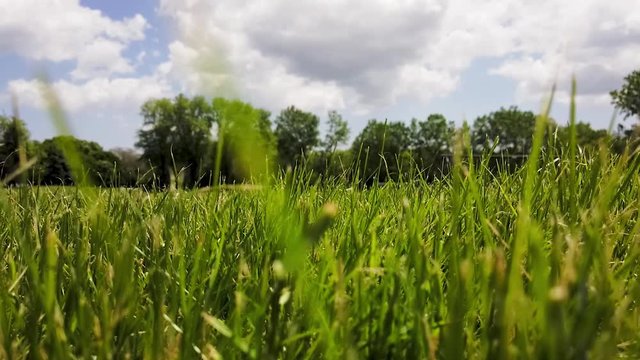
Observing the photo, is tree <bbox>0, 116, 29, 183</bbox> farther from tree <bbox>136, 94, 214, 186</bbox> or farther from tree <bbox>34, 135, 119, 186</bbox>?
tree <bbox>136, 94, 214, 186</bbox>

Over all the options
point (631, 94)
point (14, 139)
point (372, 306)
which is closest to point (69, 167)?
point (372, 306)

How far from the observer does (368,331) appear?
3.56 feet

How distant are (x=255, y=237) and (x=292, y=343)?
85 centimetres

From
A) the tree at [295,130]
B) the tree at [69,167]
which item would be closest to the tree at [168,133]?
the tree at [295,130]

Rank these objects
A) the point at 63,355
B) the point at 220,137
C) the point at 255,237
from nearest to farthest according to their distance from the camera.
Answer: the point at 63,355
the point at 220,137
the point at 255,237

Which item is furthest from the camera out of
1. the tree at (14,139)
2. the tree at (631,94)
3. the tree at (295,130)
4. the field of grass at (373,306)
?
the tree at (295,130)

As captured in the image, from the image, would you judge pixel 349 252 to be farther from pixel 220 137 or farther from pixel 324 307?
pixel 220 137

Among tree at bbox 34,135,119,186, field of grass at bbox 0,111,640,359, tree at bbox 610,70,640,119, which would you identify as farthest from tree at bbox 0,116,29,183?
tree at bbox 610,70,640,119

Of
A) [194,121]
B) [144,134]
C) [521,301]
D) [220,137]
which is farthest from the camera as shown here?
[144,134]

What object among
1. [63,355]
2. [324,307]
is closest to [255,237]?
[324,307]

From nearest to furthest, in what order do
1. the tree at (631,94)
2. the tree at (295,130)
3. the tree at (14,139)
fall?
the tree at (14,139), the tree at (631,94), the tree at (295,130)

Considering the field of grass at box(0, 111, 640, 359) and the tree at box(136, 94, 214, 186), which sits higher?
the tree at box(136, 94, 214, 186)

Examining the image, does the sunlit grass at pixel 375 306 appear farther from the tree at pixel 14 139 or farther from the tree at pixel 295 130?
the tree at pixel 295 130

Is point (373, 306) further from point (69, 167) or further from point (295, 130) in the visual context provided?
point (295, 130)
